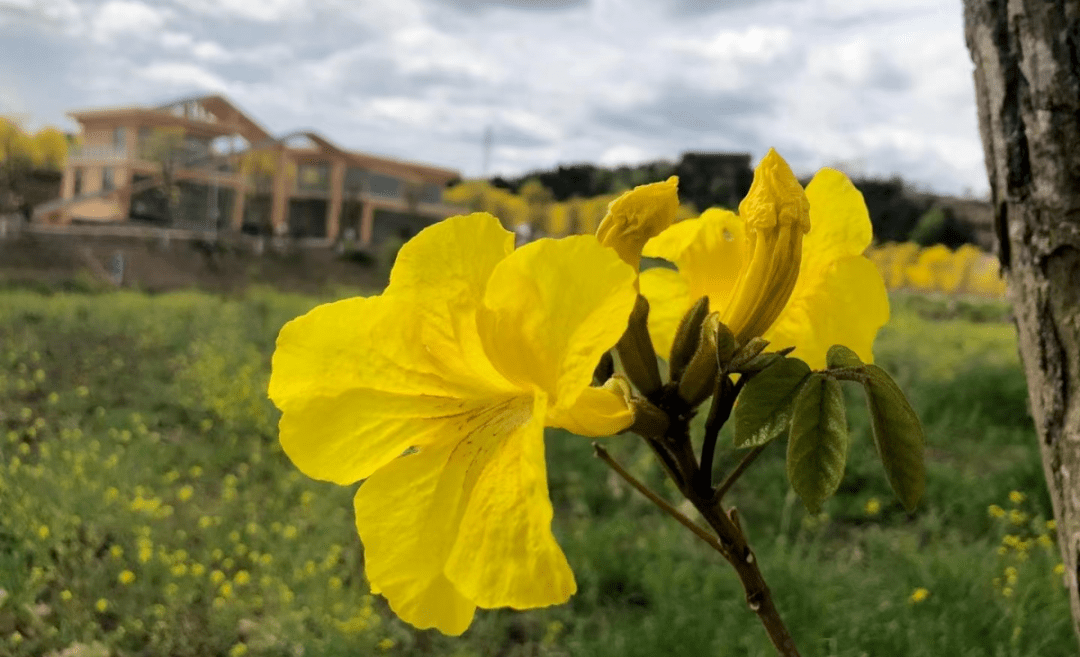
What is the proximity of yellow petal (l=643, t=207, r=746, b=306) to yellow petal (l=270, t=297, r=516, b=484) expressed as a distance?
13.5 inches

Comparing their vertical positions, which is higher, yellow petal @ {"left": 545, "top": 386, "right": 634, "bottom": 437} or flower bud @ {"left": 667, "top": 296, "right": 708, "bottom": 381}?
flower bud @ {"left": 667, "top": 296, "right": 708, "bottom": 381}

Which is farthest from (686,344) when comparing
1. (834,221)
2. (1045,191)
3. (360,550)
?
(360,550)

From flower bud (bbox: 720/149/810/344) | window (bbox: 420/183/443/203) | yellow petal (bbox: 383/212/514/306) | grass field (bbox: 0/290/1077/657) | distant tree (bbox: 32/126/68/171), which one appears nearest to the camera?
yellow petal (bbox: 383/212/514/306)

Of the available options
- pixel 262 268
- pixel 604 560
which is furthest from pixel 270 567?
pixel 262 268

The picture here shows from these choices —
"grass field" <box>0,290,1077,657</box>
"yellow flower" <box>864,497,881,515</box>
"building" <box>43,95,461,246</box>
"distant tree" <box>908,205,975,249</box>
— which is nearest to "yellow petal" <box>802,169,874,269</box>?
"grass field" <box>0,290,1077,657</box>

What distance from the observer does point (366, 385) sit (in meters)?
0.78

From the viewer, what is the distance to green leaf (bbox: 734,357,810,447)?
787 mm

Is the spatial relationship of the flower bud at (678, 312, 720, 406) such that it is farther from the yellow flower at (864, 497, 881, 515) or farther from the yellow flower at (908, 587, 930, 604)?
the yellow flower at (864, 497, 881, 515)

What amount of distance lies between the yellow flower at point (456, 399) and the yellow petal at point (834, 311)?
37 cm

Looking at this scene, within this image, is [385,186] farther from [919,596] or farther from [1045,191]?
[1045,191]

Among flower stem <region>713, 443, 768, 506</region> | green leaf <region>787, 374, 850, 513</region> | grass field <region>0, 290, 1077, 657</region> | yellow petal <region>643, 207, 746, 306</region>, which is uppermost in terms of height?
yellow petal <region>643, 207, 746, 306</region>

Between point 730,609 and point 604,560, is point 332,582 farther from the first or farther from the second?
point 730,609

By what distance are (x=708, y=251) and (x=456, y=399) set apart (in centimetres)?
40

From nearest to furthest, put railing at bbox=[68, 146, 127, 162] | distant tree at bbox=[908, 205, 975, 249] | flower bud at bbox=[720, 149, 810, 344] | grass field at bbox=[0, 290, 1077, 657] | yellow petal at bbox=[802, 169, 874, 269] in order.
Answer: flower bud at bbox=[720, 149, 810, 344], yellow petal at bbox=[802, 169, 874, 269], grass field at bbox=[0, 290, 1077, 657], distant tree at bbox=[908, 205, 975, 249], railing at bbox=[68, 146, 127, 162]
